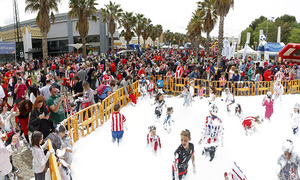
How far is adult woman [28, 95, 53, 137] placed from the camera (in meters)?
5.10

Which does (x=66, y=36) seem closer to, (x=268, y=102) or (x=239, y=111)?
(x=239, y=111)

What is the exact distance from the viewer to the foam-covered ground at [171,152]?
509cm

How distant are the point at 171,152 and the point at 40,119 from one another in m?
3.49

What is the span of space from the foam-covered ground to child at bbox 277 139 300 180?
0.96 m

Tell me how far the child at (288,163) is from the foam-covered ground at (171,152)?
3.15ft

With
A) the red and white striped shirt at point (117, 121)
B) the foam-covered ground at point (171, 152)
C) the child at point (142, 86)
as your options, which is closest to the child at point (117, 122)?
the red and white striped shirt at point (117, 121)

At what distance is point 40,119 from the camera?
5098mm

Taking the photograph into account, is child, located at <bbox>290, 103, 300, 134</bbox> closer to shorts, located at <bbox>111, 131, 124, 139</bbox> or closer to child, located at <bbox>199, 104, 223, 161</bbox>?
child, located at <bbox>199, 104, 223, 161</bbox>

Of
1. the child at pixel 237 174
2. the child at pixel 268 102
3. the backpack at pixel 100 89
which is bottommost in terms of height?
the child at pixel 237 174

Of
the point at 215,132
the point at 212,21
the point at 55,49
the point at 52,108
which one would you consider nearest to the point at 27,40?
the point at 55,49

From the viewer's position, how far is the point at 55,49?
45969mm

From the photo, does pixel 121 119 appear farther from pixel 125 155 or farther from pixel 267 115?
pixel 267 115

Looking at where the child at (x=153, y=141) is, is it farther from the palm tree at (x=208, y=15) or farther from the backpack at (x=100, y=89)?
the palm tree at (x=208, y=15)

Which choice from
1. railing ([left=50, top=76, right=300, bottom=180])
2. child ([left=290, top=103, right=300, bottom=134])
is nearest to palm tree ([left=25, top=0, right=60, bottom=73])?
railing ([left=50, top=76, right=300, bottom=180])
